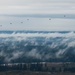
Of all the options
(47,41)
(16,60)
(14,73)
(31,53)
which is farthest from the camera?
(47,41)

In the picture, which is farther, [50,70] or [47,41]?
[47,41]

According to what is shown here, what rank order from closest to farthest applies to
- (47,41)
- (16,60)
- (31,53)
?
1. (16,60)
2. (31,53)
3. (47,41)

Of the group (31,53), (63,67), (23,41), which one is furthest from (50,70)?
(23,41)

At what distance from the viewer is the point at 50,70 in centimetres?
14988

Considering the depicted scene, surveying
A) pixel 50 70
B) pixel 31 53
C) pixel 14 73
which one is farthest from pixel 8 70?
pixel 31 53

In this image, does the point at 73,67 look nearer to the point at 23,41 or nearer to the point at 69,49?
the point at 69,49

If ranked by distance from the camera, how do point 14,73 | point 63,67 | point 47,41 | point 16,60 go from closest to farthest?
point 14,73
point 63,67
point 16,60
point 47,41

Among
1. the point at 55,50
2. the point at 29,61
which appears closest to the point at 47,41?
the point at 55,50

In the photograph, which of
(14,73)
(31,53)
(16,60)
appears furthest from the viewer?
(31,53)

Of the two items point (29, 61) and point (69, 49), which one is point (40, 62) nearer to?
point (29, 61)

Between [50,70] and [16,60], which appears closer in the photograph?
[50,70]

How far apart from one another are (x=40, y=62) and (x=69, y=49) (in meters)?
25.9

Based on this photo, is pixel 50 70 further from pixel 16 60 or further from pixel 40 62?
pixel 16 60

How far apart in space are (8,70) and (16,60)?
734 inches
